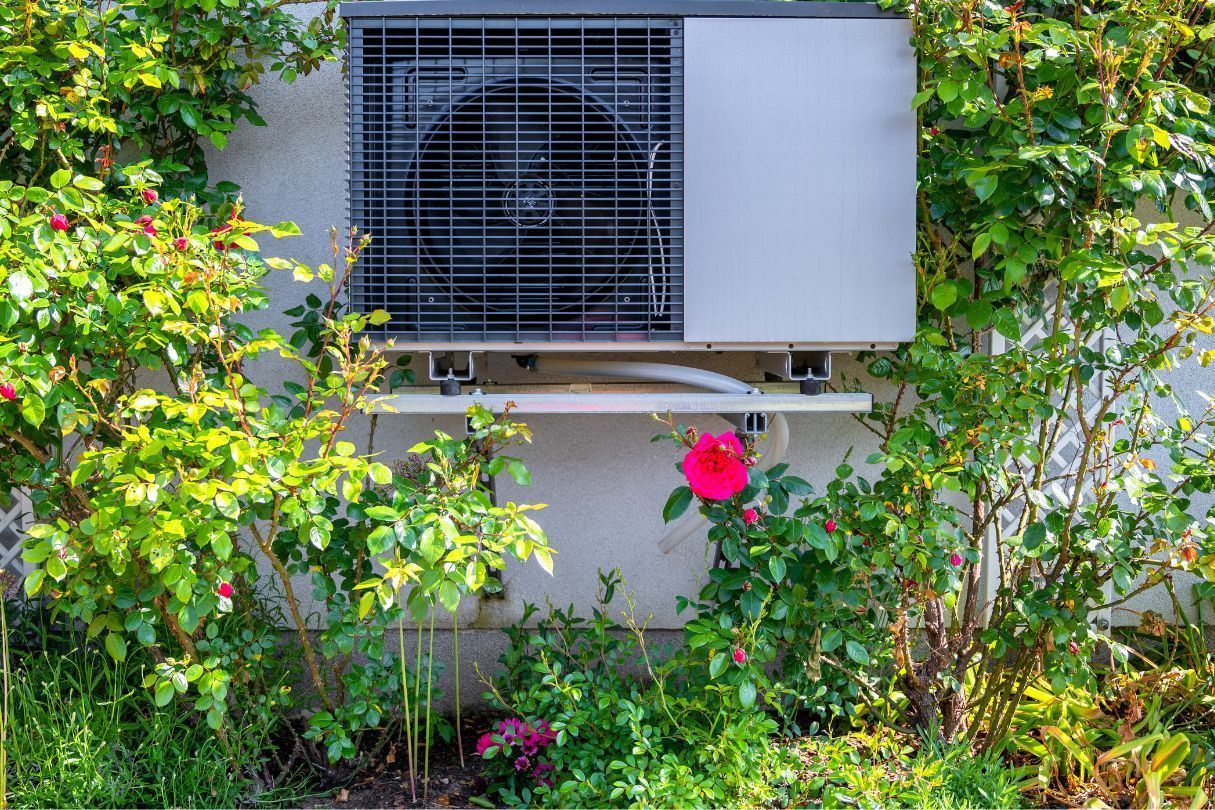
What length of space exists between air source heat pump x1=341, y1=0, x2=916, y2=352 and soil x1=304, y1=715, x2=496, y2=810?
1058 mm

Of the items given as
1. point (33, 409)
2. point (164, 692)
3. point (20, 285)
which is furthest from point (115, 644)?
point (20, 285)

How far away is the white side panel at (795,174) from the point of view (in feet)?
6.71

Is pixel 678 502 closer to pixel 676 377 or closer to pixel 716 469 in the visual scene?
pixel 716 469

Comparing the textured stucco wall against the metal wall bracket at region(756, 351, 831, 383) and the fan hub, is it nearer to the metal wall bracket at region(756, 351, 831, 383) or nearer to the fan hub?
the metal wall bracket at region(756, 351, 831, 383)

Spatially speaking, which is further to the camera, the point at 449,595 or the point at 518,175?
the point at 518,175

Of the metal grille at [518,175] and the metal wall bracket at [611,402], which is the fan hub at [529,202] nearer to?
the metal grille at [518,175]

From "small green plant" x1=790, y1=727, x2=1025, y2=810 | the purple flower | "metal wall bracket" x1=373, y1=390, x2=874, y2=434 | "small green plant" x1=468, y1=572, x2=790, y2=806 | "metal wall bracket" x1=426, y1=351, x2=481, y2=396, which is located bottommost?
the purple flower

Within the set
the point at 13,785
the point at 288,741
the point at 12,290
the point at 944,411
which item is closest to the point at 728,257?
the point at 944,411

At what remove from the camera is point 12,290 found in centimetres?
164

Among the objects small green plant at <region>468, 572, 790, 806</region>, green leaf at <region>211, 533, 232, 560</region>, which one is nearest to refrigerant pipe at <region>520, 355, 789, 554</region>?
small green plant at <region>468, 572, 790, 806</region>

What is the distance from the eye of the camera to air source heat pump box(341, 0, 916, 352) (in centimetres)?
199

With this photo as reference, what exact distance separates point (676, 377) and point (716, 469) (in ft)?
1.14

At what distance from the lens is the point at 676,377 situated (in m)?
2.24

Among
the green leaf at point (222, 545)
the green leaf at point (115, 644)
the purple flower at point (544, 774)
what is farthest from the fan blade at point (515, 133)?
the purple flower at point (544, 774)
